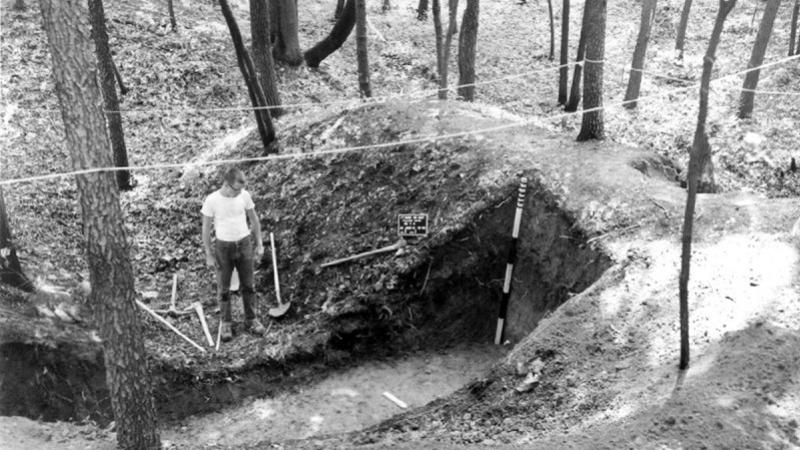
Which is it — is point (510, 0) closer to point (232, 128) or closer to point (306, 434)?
point (232, 128)

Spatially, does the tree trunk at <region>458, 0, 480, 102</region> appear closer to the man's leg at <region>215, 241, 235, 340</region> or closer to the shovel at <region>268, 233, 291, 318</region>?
the shovel at <region>268, 233, 291, 318</region>

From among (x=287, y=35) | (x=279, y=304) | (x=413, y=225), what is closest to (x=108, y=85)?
(x=279, y=304)

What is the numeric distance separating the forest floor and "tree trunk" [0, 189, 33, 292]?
262 mm

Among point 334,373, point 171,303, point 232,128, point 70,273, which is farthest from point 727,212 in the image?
point 232,128

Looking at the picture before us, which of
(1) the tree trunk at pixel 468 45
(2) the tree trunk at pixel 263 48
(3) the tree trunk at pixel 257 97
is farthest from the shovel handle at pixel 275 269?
(1) the tree trunk at pixel 468 45

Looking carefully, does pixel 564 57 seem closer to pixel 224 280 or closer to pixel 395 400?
pixel 224 280

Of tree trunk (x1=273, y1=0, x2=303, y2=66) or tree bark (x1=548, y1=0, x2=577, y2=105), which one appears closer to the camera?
tree trunk (x1=273, y1=0, x2=303, y2=66)

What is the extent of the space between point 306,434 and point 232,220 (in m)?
2.77

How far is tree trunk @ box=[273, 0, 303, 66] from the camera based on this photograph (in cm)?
1670

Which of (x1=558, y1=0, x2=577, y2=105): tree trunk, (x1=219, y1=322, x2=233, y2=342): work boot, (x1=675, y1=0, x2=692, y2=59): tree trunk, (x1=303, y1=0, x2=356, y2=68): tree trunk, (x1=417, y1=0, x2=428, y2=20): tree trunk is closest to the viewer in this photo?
(x1=219, y1=322, x2=233, y2=342): work boot

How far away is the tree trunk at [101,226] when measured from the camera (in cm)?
518

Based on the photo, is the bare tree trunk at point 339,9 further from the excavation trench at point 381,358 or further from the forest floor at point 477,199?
the excavation trench at point 381,358

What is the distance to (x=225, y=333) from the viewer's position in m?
9.10

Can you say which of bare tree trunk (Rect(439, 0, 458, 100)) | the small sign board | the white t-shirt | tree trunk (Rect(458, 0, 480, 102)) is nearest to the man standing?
the white t-shirt
